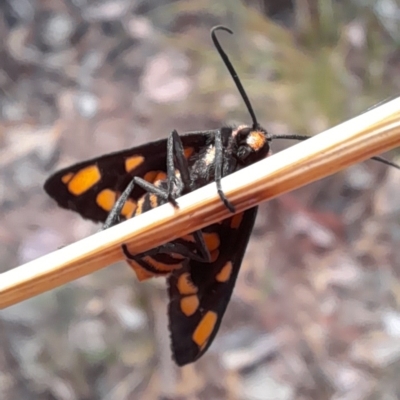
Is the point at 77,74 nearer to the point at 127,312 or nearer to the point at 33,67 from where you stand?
the point at 33,67

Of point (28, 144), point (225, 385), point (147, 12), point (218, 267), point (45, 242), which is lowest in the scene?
point (225, 385)

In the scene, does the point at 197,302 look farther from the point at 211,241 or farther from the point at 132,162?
the point at 132,162

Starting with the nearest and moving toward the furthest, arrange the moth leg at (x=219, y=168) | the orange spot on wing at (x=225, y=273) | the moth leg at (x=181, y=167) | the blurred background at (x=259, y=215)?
the moth leg at (x=219, y=168)
the moth leg at (x=181, y=167)
the orange spot on wing at (x=225, y=273)
the blurred background at (x=259, y=215)

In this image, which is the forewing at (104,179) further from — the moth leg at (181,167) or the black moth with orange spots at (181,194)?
the moth leg at (181,167)

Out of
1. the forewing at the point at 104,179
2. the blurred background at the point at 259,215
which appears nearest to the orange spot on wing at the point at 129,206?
the forewing at the point at 104,179

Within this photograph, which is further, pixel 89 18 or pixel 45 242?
pixel 89 18

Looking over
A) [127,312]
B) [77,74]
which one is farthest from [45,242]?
[77,74]

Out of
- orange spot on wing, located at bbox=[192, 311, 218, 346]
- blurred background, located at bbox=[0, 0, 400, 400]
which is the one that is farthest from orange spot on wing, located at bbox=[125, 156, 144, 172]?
blurred background, located at bbox=[0, 0, 400, 400]

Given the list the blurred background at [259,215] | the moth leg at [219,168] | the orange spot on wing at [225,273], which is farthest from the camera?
the blurred background at [259,215]
